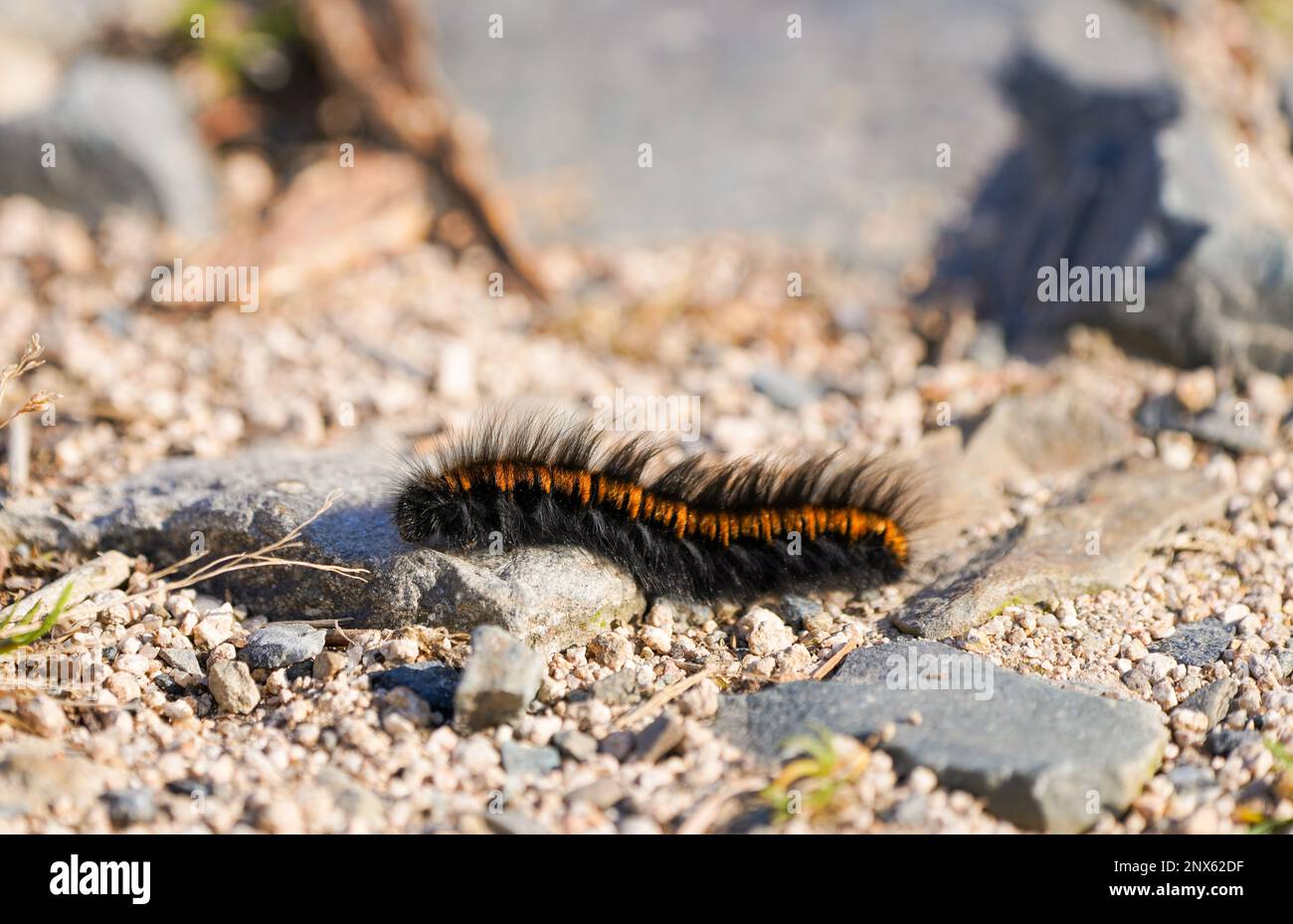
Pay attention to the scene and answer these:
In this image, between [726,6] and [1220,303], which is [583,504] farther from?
[726,6]

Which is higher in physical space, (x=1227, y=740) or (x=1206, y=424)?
(x=1206, y=424)

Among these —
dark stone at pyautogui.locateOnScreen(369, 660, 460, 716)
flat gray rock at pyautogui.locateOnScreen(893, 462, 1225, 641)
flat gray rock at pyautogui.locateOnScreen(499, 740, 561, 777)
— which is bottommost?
flat gray rock at pyautogui.locateOnScreen(499, 740, 561, 777)

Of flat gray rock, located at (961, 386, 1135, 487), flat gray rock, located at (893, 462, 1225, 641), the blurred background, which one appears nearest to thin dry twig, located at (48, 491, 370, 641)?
the blurred background

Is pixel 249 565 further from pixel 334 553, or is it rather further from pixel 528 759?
pixel 528 759

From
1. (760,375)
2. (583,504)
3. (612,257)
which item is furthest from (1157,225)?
(583,504)

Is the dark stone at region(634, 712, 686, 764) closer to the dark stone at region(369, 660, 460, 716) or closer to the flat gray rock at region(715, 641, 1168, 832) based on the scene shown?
the flat gray rock at region(715, 641, 1168, 832)

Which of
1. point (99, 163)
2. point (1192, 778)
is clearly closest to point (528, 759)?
point (1192, 778)

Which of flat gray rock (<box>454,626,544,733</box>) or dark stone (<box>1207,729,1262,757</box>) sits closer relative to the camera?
flat gray rock (<box>454,626,544,733</box>)
